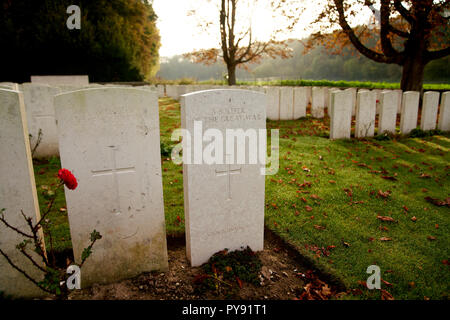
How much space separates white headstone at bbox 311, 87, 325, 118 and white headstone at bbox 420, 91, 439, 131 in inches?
148

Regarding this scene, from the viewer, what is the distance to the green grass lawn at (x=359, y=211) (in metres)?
2.82

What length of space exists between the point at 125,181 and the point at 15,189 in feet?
2.80

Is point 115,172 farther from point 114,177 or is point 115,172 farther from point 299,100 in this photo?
point 299,100

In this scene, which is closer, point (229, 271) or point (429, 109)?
point (229, 271)

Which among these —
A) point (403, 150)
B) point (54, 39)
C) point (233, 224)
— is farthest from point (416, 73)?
point (54, 39)

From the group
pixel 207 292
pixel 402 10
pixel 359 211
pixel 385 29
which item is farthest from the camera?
pixel 385 29

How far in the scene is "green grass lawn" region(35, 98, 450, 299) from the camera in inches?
111

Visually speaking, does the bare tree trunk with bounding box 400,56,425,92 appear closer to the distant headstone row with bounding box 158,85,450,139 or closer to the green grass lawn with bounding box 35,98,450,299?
the distant headstone row with bounding box 158,85,450,139

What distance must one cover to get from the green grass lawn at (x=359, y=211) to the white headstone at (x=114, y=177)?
28.1 inches

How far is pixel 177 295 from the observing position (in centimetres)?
253

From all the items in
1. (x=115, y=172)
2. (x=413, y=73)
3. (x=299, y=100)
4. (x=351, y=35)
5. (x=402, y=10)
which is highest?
(x=402, y=10)

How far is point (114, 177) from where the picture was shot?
8.46 ft

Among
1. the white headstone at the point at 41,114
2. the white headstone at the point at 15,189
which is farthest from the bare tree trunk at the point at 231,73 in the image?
the white headstone at the point at 15,189

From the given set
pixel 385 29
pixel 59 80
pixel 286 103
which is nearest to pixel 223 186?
pixel 286 103
